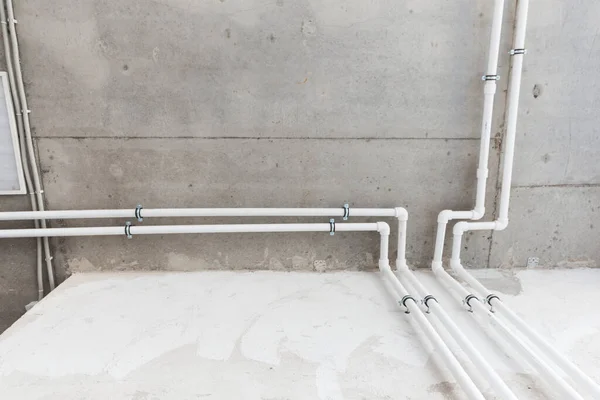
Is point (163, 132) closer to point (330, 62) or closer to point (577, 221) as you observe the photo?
point (330, 62)

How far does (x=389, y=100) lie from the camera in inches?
78.9

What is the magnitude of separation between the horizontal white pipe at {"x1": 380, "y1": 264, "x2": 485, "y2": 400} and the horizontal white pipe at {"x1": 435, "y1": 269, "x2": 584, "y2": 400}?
0.85ft

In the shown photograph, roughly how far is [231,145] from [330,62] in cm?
68

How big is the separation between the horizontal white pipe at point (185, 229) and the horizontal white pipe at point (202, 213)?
2.4 inches

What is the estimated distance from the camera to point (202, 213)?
6.57 feet

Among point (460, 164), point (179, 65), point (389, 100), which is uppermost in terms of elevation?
point (179, 65)

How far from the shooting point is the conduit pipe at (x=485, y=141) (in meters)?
1.86

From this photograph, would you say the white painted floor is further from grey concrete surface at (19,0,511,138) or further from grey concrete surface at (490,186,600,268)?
grey concrete surface at (19,0,511,138)

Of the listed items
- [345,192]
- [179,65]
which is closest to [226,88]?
[179,65]

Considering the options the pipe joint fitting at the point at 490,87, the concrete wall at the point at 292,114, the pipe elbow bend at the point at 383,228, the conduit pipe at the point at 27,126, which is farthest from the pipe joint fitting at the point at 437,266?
the conduit pipe at the point at 27,126

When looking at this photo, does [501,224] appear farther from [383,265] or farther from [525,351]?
[525,351]

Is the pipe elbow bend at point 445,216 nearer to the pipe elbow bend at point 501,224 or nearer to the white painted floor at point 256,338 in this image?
the pipe elbow bend at point 501,224

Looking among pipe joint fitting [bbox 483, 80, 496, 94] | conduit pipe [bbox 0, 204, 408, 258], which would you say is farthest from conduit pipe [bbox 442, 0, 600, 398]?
conduit pipe [bbox 0, 204, 408, 258]

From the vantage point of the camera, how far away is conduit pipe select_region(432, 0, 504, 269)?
6.09 ft
